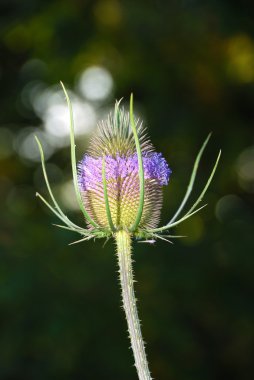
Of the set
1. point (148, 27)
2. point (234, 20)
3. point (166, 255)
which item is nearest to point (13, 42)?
point (148, 27)

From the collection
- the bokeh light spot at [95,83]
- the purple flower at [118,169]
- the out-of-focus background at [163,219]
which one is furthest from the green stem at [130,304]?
the bokeh light spot at [95,83]

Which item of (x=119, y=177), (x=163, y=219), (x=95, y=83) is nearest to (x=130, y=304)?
(x=119, y=177)

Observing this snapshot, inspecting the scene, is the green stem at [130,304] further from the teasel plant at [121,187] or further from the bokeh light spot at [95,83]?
the bokeh light spot at [95,83]

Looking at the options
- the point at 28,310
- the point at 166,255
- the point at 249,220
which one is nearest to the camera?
the point at 28,310

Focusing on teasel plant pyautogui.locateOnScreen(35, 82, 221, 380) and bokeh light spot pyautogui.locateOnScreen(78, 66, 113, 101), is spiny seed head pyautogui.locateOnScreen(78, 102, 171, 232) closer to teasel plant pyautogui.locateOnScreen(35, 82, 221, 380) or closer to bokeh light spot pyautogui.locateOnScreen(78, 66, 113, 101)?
teasel plant pyautogui.locateOnScreen(35, 82, 221, 380)

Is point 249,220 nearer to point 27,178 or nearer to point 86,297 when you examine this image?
point 86,297

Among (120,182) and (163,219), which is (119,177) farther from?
(163,219)
